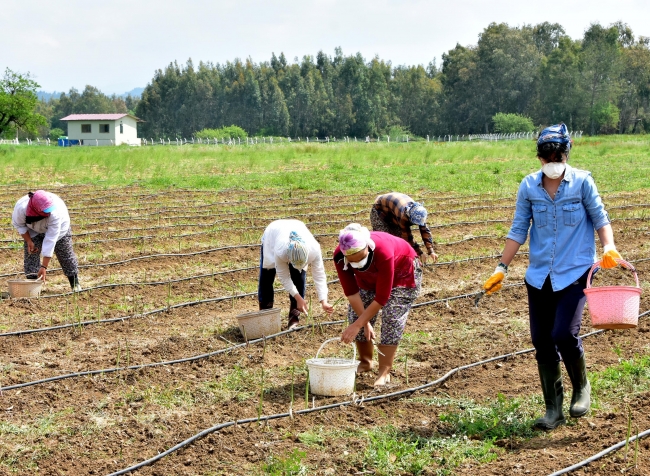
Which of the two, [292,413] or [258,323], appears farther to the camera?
[258,323]

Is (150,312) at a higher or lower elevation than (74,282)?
lower

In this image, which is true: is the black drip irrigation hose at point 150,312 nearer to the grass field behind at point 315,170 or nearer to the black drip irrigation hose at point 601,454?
the black drip irrigation hose at point 601,454

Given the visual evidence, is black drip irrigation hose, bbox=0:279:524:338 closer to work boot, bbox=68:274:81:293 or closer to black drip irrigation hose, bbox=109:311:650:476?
work boot, bbox=68:274:81:293

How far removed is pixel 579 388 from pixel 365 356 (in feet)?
4.91

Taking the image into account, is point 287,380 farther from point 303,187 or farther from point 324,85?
point 324,85

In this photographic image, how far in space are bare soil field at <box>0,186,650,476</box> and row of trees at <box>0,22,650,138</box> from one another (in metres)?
53.7

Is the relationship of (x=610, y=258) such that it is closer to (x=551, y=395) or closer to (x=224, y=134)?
(x=551, y=395)

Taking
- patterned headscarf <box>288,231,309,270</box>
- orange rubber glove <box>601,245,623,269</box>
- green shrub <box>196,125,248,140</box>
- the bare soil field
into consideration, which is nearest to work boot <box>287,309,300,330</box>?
the bare soil field

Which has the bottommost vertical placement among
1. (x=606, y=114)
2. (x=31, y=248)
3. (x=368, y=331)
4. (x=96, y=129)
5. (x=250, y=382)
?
(x=250, y=382)

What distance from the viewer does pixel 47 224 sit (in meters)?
6.75

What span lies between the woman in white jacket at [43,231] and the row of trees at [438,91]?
5771 cm

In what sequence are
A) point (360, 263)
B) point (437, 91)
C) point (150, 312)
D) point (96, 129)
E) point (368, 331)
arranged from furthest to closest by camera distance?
point (437, 91) → point (96, 129) → point (150, 312) → point (368, 331) → point (360, 263)

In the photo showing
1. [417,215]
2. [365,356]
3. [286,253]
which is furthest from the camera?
[417,215]

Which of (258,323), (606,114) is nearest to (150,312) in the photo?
(258,323)
